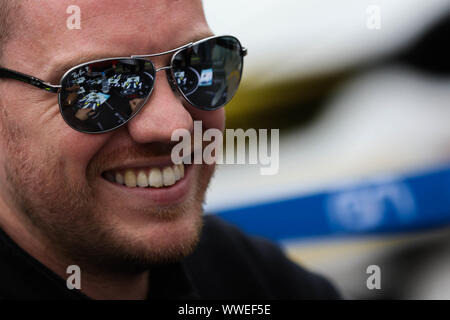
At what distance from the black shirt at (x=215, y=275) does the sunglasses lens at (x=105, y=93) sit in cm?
39

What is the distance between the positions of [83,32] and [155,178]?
0.45m

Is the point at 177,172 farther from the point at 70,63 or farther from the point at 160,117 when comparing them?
the point at 70,63

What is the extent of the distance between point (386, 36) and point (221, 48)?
10.8 ft

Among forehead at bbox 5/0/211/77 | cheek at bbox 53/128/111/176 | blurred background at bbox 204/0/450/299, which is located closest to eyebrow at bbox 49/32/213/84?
forehead at bbox 5/0/211/77

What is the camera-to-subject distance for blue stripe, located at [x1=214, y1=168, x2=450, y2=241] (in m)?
3.78

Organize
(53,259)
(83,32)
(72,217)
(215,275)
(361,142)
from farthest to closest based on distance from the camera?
(361,142), (215,275), (53,259), (72,217), (83,32)

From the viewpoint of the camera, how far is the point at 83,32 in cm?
134

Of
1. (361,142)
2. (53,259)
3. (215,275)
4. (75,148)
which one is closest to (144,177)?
(75,148)

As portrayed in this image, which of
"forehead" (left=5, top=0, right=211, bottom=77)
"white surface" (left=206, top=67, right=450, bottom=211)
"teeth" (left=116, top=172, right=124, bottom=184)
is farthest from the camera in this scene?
"white surface" (left=206, top=67, right=450, bottom=211)

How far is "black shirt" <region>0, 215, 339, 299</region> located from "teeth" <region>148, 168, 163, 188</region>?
0.24m

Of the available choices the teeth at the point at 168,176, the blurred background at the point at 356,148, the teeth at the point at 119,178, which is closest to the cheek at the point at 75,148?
the teeth at the point at 119,178

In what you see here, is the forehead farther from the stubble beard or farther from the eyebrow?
the stubble beard

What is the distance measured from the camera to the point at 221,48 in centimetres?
163

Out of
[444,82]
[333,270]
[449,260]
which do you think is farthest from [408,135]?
[333,270]
